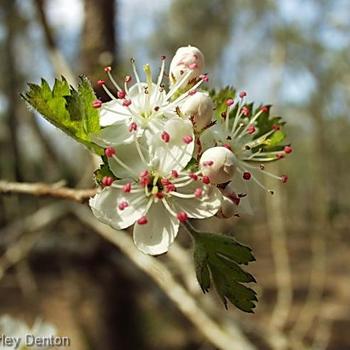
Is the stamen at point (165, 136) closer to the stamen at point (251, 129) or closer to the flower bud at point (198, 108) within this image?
the flower bud at point (198, 108)

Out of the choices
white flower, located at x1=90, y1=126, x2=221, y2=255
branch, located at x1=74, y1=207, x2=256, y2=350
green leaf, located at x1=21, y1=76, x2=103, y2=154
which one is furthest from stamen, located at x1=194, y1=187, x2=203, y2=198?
branch, located at x1=74, y1=207, x2=256, y2=350

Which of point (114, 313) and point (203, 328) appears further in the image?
point (114, 313)

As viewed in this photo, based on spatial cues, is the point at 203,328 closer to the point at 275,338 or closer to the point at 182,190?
the point at 275,338

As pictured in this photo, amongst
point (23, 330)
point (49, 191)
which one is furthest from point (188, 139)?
point (23, 330)

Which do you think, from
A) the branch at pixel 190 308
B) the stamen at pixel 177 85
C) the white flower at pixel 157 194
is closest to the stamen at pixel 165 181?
the white flower at pixel 157 194

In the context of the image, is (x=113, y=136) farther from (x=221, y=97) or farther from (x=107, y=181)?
(x=221, y=97)

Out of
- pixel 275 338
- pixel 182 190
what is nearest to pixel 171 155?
pixel 182 190

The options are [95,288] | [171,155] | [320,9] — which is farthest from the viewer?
[320,9]

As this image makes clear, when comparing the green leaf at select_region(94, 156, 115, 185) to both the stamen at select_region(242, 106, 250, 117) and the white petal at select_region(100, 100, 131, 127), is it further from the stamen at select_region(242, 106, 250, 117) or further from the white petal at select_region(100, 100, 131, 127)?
the stamen at select_region(242, 106, 250, 117)
